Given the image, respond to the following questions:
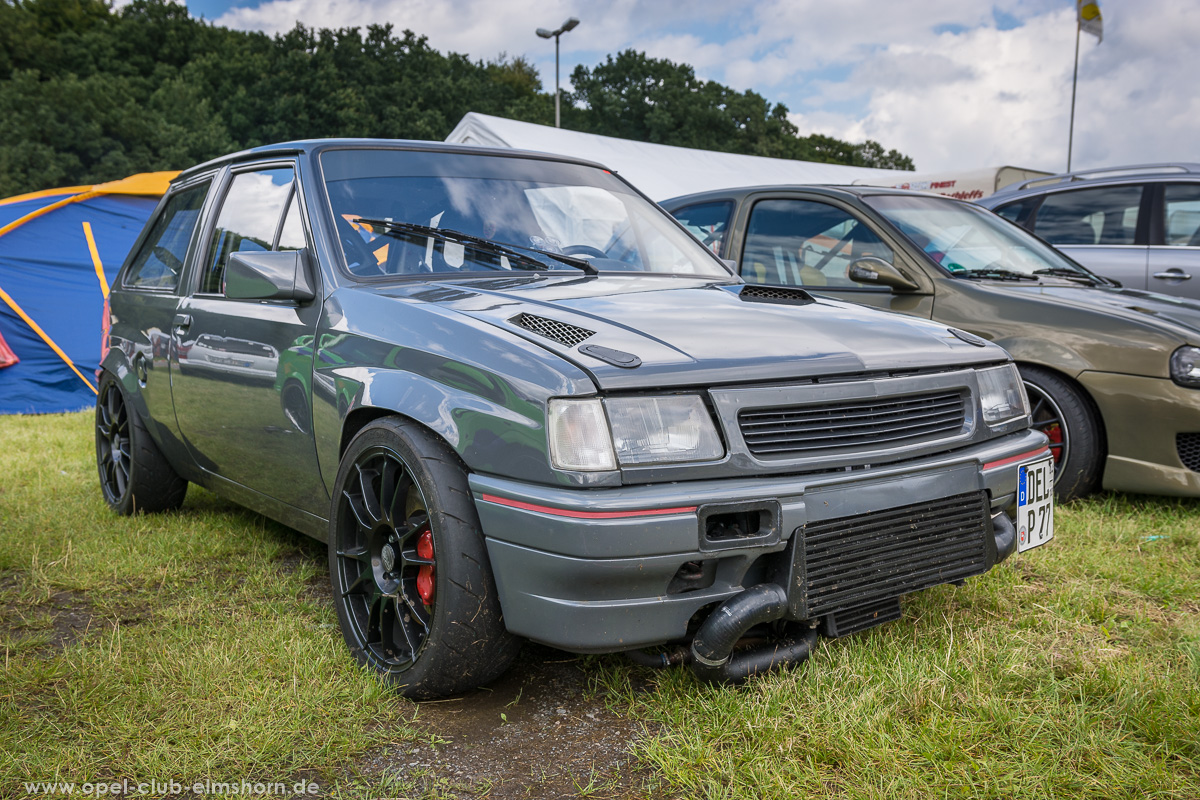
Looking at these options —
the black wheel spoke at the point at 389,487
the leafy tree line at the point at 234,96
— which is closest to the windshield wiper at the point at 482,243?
the black wheel spoke at the point at 389,487

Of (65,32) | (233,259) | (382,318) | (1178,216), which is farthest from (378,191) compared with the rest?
(65,32)

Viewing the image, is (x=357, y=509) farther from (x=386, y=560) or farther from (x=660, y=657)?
(x=660, y=657)

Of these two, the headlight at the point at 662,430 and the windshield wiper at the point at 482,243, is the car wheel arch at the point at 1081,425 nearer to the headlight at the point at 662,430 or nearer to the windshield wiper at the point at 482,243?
the windshield wiper at the point at 482,243

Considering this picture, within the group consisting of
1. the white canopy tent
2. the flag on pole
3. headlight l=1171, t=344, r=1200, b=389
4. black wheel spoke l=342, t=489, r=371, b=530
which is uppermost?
the flag on pole

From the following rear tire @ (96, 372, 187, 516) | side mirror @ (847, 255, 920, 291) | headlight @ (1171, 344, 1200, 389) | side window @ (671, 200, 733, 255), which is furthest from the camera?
side window @ (671, 200, 733, 255)

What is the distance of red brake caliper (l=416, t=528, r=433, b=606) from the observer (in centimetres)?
239

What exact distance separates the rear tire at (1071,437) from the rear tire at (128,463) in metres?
4.07

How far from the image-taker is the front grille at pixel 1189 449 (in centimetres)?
395

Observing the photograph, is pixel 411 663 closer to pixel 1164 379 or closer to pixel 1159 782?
pixel 1159 782

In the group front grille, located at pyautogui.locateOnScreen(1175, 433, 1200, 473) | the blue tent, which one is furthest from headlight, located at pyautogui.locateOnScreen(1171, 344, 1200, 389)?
the blue tent

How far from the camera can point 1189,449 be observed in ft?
13.0

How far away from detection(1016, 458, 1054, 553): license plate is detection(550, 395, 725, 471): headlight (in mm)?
1091

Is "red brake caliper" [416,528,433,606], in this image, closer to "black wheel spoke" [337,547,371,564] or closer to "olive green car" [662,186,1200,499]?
"black wheel spoke" [337,547,371,564]

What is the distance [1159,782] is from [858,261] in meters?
2.99
